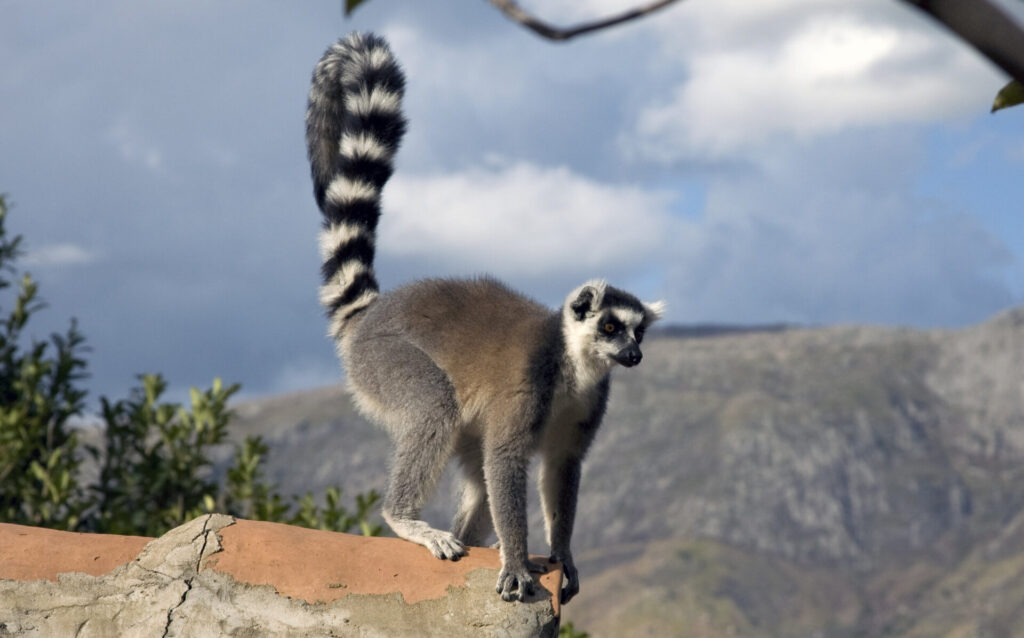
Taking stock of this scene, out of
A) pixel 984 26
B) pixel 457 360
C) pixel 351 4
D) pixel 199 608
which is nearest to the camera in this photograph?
pixel 984 26

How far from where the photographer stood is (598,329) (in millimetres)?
6723

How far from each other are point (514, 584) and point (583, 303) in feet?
6.26

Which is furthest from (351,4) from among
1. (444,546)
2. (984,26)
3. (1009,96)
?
(444,546)

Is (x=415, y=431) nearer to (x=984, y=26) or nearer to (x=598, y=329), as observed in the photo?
(x=598, y=329)

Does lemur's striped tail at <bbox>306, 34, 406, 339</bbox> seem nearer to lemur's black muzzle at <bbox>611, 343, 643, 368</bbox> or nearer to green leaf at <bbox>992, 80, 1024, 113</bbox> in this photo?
lemur's black muzzle at <bbox>611, 343, 643, 368</bbox>

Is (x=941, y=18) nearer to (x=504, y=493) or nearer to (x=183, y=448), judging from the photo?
(x=504, y=493)

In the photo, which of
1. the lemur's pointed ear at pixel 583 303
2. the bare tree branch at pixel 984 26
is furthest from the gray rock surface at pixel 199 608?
the bare tree branch at pixel 984 26

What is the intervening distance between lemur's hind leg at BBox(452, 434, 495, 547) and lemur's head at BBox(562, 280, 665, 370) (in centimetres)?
89

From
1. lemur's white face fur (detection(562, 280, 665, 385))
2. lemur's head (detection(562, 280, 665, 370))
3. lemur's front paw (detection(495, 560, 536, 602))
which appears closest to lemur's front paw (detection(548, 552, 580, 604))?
lemur's front paw (detection(495, 560, 536, 602))

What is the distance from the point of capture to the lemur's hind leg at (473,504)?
6.90m

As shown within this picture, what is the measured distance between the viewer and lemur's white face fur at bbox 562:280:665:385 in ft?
21.9

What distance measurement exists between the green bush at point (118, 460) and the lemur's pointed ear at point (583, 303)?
293 cm

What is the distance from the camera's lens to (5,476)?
30.5 feet

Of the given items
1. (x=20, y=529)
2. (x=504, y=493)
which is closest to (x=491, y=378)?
(x=504, y=493)
